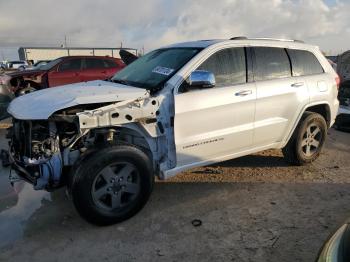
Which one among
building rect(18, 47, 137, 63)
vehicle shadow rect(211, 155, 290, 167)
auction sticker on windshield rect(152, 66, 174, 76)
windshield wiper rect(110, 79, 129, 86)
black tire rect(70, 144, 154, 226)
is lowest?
vehicle shadow rect(211, 155, 290, 167)

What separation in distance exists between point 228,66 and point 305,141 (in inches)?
72.0

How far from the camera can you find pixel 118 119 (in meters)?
3.64

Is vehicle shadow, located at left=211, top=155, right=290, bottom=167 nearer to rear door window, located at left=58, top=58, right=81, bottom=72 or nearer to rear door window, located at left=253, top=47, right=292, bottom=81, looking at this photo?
rear door window, located at left=253, top=47, right=292, bottom=81

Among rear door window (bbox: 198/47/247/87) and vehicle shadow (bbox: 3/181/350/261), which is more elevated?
rear door window (bbox: 198/47/247/87)

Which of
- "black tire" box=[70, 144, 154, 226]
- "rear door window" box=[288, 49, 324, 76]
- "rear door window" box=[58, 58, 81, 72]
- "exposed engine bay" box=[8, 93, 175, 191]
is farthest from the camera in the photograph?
"rear door window" box=[58, 58, 81, 72]

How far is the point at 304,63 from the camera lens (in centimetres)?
516

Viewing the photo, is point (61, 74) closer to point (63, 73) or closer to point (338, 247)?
point (63, 73)

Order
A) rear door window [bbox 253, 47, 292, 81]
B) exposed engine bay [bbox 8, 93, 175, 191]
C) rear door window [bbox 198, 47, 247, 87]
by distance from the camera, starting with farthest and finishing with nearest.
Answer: rear door window [bbox 253, 47, 292, 81], rear door window [bbox 198, 47, 247, 87], exposed engine bay [bbox 8, 93, 175, 191]

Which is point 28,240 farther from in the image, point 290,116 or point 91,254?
point 290,116

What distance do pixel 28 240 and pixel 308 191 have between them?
328 centimetres

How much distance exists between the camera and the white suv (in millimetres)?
3586

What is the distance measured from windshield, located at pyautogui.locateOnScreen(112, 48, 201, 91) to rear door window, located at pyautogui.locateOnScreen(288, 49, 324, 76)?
1577 mm

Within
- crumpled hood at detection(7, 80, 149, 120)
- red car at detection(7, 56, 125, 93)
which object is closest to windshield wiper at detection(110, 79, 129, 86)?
crumpled hood at detection(7, 80, 149, 120)

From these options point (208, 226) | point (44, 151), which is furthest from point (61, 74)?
point (208, 226)
